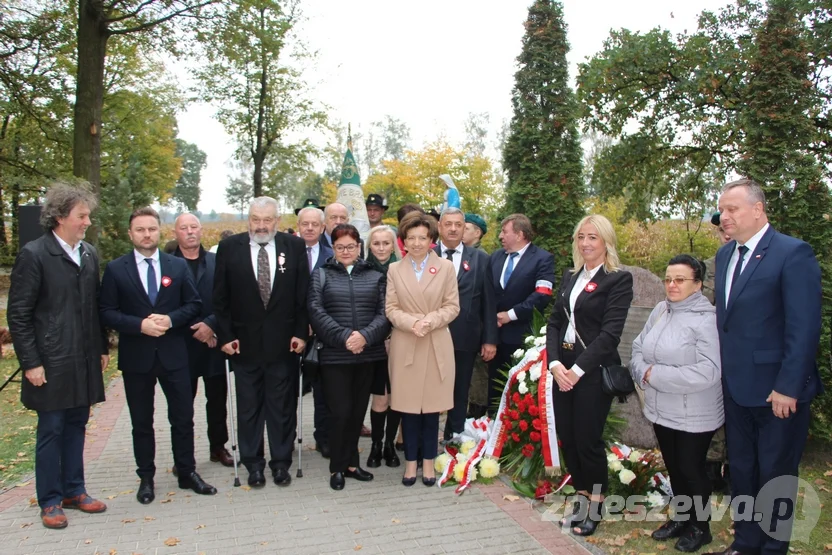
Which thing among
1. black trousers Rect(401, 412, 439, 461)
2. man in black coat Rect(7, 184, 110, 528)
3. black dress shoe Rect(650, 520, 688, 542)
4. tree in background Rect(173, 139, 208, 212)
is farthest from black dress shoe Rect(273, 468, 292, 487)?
tree in background Rect(173, 139, 208, 212)

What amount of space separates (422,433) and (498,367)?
4.49 ft

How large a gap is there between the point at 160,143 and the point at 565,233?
106 feet

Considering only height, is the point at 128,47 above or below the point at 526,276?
above

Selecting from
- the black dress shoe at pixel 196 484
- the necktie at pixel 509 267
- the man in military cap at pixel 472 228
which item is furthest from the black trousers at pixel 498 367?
the black dress shoe at pixel 196 484

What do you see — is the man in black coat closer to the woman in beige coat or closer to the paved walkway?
the paved walkway

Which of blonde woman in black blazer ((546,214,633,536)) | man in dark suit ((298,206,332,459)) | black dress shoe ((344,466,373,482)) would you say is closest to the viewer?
blonde woman in black blazer ((546,214,633,536))

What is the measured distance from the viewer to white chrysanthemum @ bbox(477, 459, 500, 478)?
5004 millimetres

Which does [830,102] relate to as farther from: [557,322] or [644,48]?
[557,322]

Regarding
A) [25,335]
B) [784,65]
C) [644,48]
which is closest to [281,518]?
[25,335]

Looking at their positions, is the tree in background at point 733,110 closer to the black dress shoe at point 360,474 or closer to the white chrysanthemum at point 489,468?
the white chrysanthemum at point 489,468

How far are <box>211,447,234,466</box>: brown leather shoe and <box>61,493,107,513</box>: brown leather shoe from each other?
1156 millimetres

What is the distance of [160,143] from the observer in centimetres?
3528

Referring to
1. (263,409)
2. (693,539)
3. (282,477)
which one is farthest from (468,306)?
(693,539)

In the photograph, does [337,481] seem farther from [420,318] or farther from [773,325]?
[773,325]
